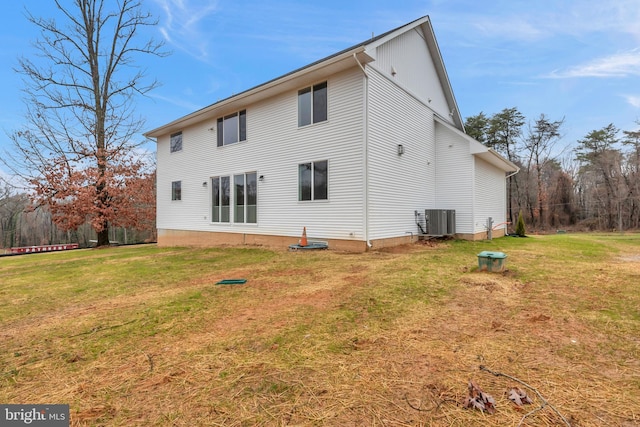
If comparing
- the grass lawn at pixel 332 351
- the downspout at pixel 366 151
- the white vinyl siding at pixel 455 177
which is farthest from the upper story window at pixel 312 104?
the grass lawn at pixel 332 351

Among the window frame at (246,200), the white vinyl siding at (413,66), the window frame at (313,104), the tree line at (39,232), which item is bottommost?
the tree line at (39,232)

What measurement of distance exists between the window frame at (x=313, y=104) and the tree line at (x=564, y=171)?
996 inches

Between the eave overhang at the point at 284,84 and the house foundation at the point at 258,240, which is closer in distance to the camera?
the eave overhang at the point at 284,84

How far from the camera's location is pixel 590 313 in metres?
3.18

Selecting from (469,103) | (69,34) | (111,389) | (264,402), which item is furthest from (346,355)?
(469,103)

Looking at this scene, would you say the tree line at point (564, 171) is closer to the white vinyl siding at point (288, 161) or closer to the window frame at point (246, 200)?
the white vinyl siding at point (288, 161)

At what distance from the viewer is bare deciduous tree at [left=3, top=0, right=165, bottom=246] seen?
16.0m

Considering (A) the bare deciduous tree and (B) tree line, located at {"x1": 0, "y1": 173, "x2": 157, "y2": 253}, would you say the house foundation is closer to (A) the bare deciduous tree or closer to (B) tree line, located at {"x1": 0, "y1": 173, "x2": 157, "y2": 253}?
(A) the bare deciduous tree

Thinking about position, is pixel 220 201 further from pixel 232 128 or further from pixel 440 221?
pixel 440 221

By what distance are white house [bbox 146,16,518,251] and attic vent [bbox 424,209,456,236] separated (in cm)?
19

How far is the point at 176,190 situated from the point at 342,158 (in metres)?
9.76

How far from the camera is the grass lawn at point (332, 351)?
1678 millimetres

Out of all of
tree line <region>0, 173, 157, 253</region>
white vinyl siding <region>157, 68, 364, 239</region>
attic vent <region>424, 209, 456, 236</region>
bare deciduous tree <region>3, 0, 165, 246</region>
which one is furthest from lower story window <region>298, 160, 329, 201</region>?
tree line <region>0, 173, 157, 253</region>

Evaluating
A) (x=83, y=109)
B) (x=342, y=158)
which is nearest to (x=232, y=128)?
(x=342, y=158)
